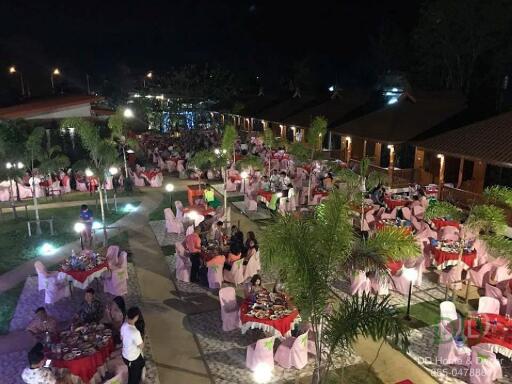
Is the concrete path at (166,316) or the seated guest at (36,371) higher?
the seated guest at (36,371)

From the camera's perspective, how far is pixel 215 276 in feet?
36.3

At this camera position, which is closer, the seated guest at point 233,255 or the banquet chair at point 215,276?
the banquet chair at point 215,276

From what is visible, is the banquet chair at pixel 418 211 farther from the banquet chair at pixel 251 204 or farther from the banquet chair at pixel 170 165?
the banquet chair at pixel 170 165

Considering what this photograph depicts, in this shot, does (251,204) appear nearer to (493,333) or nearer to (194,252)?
(194,252)

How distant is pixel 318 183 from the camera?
68.0 feet

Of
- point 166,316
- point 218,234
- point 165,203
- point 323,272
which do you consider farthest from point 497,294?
point 165,203

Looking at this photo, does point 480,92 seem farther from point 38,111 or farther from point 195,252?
point 38,111

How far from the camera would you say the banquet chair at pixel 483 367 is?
24.0ft

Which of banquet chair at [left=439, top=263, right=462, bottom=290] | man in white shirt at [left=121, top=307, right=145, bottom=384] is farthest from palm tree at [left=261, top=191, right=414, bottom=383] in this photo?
banquet chair at [left=439, top=263, right=462, bottom=290]

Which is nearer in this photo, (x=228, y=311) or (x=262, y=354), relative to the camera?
(x=262, y=354)

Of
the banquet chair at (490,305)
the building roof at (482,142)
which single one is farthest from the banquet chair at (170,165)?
the banquet chair at (490,305)

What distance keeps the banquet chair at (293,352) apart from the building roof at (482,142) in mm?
10750

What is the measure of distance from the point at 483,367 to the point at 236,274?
5.84 meters

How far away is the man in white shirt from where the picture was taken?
7020 mm
